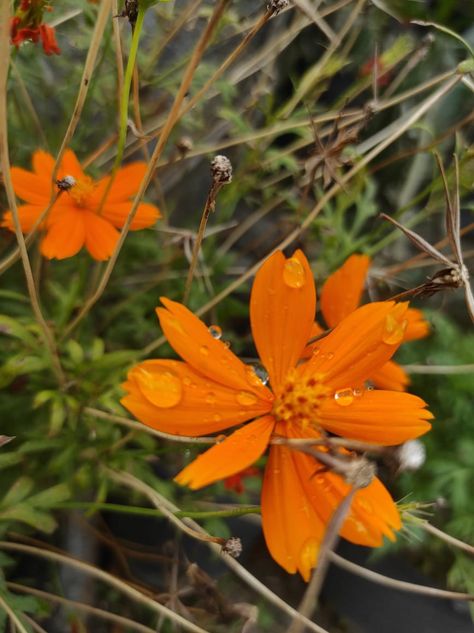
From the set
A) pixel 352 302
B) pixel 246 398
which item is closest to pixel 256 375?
pixel 246 398

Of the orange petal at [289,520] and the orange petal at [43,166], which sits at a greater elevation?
the orange petal at [43,166]

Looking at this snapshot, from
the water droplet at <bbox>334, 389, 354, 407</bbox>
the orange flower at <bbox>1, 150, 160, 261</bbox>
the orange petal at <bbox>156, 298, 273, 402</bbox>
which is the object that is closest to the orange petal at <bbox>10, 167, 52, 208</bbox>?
the orange flower at <bbox>1, 150, 160, 261</bbox>

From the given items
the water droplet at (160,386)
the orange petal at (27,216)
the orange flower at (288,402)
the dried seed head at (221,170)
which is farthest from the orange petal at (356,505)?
the orange petal at (27,216)

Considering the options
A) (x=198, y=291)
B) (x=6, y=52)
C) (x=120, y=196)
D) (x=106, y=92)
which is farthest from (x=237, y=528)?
(x=6, y=52)

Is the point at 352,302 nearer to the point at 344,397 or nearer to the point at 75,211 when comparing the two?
the point at 344,397

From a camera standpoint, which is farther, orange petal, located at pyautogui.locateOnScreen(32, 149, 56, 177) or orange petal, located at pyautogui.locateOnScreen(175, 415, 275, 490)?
orange petal, located at pyautogui.locateOnScreen(32, 149, 56, 177)

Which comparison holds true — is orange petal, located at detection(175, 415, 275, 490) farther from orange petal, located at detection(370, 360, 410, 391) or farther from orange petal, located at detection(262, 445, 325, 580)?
orange petal, located at detection(370, 360, 410, 391)

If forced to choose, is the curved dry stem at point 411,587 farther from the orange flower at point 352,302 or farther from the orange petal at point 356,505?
the orange flower at point 352,302
